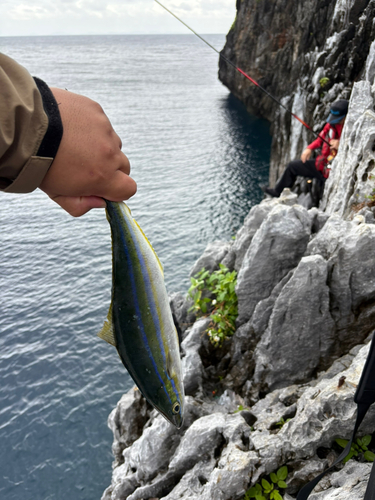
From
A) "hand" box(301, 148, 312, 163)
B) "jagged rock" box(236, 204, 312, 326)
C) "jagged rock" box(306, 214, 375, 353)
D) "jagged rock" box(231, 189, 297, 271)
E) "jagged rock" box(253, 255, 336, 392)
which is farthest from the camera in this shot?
"hand" box(301, 148, 312, 163)

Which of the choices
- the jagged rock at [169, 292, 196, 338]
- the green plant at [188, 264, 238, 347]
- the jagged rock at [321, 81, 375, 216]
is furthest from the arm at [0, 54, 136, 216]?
the jagged rock at [169, 292, 196, 338]

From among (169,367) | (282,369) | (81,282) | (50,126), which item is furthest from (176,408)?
(81,282)

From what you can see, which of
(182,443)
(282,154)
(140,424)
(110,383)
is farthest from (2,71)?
(282,154)

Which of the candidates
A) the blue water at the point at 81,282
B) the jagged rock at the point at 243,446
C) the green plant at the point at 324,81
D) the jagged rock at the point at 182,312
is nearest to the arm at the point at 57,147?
the jagged rock at the point at 243,446

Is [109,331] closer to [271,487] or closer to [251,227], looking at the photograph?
[271,487]

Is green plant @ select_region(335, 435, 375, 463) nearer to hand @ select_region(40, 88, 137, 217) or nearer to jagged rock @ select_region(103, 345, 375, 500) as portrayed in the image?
jagged rock @ select_region(103, 345, 375, 500)

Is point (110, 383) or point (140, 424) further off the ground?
point (140, 424)

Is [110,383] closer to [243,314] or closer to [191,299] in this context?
[191,299]

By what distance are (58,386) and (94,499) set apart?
4881mm

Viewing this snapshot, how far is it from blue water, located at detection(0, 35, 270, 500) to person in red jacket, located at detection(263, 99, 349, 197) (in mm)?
7776

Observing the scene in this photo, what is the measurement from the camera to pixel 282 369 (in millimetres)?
8422

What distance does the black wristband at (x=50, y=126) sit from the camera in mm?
1667

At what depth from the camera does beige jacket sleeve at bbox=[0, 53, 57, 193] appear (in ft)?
4.97

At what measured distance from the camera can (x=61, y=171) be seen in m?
1.79
